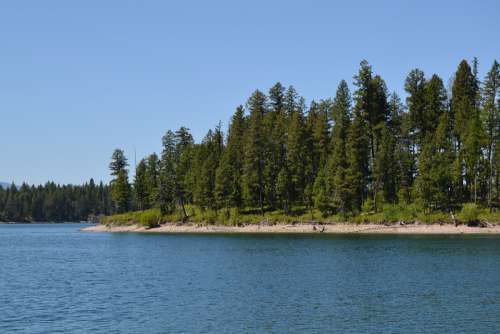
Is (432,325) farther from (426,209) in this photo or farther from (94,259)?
(426,209)

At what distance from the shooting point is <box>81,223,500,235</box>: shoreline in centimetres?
9438

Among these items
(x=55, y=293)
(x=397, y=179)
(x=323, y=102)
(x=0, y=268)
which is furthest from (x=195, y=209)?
(x=55, y=293)

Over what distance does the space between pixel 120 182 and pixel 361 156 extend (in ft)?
217

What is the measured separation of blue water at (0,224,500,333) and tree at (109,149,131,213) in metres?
75.8

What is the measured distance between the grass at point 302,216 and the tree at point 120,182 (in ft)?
20.5

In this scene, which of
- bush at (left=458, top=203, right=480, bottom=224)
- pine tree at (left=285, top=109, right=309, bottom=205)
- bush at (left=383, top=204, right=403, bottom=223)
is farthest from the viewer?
pine tree at (left=285, top=109, right=309, bottom=205)

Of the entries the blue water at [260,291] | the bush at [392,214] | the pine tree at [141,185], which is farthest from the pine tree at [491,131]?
the pine tree at [141,185]

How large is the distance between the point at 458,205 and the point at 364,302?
71.1 meters

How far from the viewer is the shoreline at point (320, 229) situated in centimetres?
9438

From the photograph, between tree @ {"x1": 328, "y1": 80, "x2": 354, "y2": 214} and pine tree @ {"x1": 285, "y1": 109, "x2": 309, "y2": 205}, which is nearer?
tree @ {"x1": 328, "y1": 80, "x2": 354, "y2": 214}

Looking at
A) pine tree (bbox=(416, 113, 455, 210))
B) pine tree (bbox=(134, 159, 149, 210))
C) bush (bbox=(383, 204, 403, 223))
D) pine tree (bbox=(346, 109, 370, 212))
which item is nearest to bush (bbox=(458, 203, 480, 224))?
pine tree (bbox=(416, 113, 455, 210))

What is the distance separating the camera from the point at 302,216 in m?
113

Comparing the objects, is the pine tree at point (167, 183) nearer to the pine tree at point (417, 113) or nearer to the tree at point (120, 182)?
the tree at point (120, 182)

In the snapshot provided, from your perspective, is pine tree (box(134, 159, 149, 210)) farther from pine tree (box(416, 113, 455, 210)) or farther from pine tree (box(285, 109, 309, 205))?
pine tree (box(416, 113, 455, 210))
